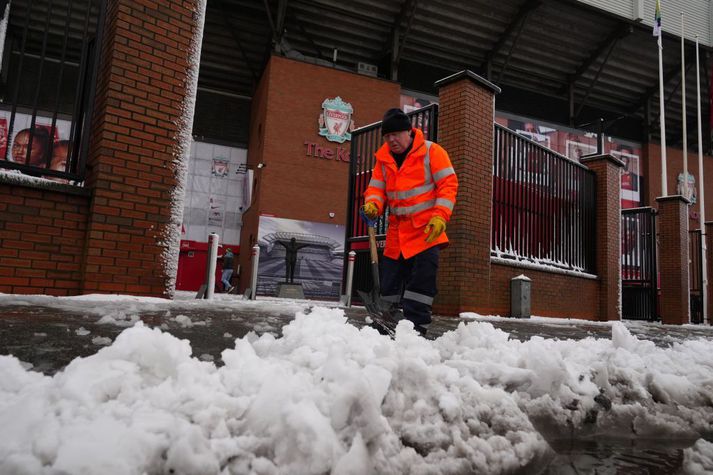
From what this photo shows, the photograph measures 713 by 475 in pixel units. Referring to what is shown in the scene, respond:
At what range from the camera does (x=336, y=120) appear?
1606 cm

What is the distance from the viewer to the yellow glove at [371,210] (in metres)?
3.80

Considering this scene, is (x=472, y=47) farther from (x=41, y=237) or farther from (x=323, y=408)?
(x=323, y=408)

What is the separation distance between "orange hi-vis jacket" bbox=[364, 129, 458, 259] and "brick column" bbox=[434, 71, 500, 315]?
345cm

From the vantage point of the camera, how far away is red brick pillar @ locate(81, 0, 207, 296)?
13.3 feet

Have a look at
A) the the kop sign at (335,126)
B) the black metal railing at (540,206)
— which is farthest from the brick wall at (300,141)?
the black metal railing at (540,206)

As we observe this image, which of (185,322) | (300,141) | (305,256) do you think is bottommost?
(185,322)

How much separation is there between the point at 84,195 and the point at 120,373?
10.2 feet

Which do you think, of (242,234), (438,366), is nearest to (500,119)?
(242,234)

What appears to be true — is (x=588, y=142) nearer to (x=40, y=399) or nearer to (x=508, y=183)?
(x=508, y=183)

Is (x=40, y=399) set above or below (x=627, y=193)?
below

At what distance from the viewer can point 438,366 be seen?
204 centimetres

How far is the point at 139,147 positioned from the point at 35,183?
2.94 ft

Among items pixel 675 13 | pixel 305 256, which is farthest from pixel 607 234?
pixel 675 13

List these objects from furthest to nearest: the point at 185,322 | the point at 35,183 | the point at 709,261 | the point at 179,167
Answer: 1. the point at 709,261
2. the point at 179,167
3. the point at 35,183
4. the point at 185,322
